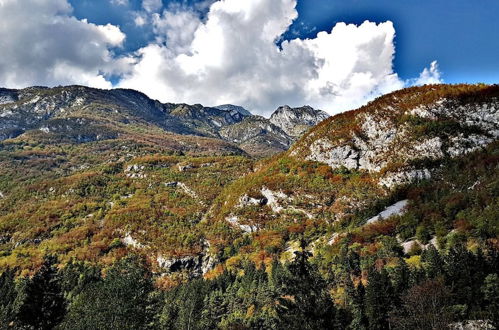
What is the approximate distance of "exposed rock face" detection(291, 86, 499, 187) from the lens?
166m

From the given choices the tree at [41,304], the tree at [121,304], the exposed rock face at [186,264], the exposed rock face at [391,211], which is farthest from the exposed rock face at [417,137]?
the tree at [41,304]

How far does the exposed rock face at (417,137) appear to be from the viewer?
166 m

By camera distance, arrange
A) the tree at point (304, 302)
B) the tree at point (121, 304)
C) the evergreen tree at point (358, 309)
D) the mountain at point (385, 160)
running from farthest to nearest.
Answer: the mountain at point (385, 160)
the evergreen tree at point (358, 309)
the tree at point (121, 304)
the tree at point (304, 302)

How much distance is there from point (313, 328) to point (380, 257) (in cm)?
9679

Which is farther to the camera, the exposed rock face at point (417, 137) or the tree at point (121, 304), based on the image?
the exposed rock face at point (417, 137)

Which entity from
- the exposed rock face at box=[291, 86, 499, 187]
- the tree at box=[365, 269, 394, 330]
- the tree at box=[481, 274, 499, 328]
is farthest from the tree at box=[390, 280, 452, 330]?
the exposed rock face at box=[291, 86, 499, 187]

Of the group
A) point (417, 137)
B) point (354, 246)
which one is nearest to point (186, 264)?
point (354, 246)

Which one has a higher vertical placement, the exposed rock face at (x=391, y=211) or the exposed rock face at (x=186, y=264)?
the exposed rock face at (x=391, y=211)

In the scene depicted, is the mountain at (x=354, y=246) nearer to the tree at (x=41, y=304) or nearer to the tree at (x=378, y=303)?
the tree at (x=378, y=303)

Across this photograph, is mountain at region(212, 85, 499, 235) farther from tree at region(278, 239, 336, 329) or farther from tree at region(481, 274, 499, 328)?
tree at region(278, 239, 336, 329)

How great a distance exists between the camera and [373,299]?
249 ft

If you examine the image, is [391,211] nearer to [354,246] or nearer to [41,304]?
[354,246]

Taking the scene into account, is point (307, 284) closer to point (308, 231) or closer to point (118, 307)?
point (118, 307)

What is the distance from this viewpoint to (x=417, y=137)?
6944 inches
